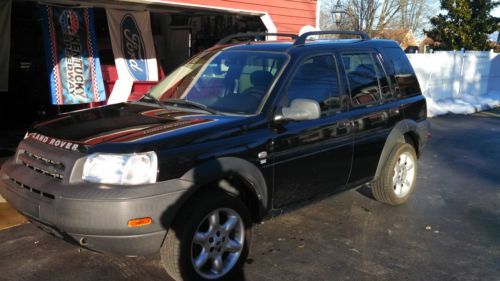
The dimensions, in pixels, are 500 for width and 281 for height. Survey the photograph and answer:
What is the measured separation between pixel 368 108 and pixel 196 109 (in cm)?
178

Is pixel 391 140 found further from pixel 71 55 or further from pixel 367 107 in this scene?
pixel 71 55

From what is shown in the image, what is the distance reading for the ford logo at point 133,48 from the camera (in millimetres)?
9555

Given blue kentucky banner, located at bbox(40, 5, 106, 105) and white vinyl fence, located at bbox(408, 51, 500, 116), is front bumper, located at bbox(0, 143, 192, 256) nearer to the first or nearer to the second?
blue kentucky banner, located at bbox(40, 5, 106, 105)

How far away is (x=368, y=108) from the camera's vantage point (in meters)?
4.64

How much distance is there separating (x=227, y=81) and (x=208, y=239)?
146cm

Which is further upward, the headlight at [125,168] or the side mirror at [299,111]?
the side mirror at [299,111]

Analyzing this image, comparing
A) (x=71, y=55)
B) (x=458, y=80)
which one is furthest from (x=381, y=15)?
(x=71, y=55)

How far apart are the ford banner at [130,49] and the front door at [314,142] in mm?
5912

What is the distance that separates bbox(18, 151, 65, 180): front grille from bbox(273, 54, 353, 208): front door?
1.58 meters

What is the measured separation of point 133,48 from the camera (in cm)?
979

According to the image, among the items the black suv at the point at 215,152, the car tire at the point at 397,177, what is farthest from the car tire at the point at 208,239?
the car tire at the point at 397,177

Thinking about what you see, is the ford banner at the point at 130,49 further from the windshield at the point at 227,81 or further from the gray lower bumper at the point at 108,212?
the gray lower bumper at the point at 108,212

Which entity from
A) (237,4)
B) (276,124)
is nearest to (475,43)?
(237,4)

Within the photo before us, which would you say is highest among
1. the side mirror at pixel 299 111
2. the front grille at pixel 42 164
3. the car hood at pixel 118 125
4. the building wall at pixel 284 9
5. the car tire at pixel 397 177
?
the building wall at pixel 284 9
